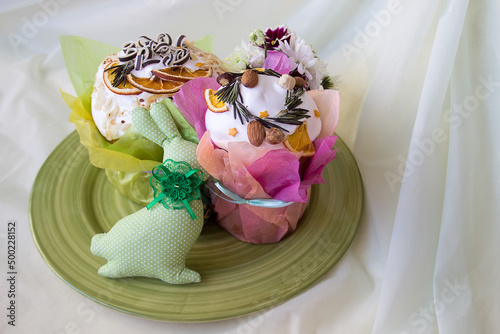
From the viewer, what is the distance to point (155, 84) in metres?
1.16

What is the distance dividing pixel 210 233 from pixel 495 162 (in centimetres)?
70

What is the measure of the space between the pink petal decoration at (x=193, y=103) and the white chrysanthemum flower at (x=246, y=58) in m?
0.15

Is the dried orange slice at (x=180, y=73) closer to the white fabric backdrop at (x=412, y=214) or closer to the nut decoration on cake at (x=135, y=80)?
the nut decoration on cake at (x=135, y=80)

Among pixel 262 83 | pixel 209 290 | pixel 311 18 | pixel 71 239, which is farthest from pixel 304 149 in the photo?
pixel 311 18

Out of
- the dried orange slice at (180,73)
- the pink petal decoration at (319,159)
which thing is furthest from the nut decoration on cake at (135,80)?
the pink petal decoration at (319,159)

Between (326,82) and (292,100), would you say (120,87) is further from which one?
(326,82)

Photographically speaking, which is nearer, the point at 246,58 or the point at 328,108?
the point at 328,108

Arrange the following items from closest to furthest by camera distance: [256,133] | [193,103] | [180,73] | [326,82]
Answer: [256,133] → [193,103] → [180,73] → [326,82]

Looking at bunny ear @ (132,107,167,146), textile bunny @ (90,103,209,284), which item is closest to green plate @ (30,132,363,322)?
textile bunny @ (90,103,209,284)

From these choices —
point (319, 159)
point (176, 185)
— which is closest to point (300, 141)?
point (319, 159)

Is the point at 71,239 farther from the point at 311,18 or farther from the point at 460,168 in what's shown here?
the point at 311,18

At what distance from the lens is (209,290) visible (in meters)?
1.07

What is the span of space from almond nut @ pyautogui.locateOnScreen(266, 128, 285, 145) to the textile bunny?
0.19 meters

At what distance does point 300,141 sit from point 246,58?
1.04ft
